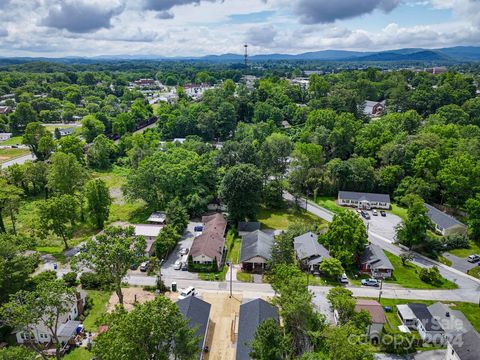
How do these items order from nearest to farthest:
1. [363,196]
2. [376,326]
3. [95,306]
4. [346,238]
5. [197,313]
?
[197,313], [376,326], [95,306], [346,238], [363,196]

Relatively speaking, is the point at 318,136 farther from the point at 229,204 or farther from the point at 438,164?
the point at 229,204

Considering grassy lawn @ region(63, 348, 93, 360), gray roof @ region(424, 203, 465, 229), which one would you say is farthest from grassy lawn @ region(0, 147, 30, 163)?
gray roof @ region(424, 203, 465, 229)

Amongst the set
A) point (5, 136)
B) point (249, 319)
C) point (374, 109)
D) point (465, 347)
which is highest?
point (374, 109)

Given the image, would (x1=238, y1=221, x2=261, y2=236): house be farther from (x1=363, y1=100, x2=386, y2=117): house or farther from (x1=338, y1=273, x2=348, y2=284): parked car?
(x1=363, y1=100, x2=386, y2=117): house

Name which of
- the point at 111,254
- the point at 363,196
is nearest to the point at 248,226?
the point at 363,196

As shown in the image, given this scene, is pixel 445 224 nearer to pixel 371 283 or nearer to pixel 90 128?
pixel 371 283

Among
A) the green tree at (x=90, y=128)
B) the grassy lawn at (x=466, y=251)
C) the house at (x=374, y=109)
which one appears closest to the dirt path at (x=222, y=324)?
the grassy lawn at (x=466, y=251)

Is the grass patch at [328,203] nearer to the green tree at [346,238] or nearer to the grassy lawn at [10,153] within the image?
the green tree at [346,238]
